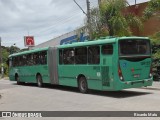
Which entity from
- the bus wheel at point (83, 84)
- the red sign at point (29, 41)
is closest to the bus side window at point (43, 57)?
the bus wheel at point (83, 84)

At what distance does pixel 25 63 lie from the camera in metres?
27.9

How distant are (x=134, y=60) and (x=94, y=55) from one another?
206 cm

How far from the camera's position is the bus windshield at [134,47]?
16516mm

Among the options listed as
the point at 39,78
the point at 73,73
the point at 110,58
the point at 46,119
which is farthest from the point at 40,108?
the point at 39,78

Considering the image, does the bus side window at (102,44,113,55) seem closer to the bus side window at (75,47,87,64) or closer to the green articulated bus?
the green articulated bus

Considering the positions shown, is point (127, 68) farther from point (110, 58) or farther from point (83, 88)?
point (83, 88)

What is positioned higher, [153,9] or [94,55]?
[153,9]

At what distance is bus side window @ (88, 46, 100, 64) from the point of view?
17669 mm

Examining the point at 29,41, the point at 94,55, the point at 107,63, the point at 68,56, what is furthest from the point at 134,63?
the point at 29,41

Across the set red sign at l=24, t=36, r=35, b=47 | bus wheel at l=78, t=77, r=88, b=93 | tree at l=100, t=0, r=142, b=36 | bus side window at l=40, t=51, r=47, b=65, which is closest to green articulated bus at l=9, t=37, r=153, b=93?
bus wheel at l=78, t=77, r=88, b=93

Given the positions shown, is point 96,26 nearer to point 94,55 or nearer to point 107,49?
point 94,55

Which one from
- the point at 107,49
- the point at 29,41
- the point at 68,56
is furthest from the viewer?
the point at 29,41

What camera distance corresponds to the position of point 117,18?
26.9 meters

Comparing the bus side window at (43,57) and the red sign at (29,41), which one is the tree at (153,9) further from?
the red sign at (29,41)
